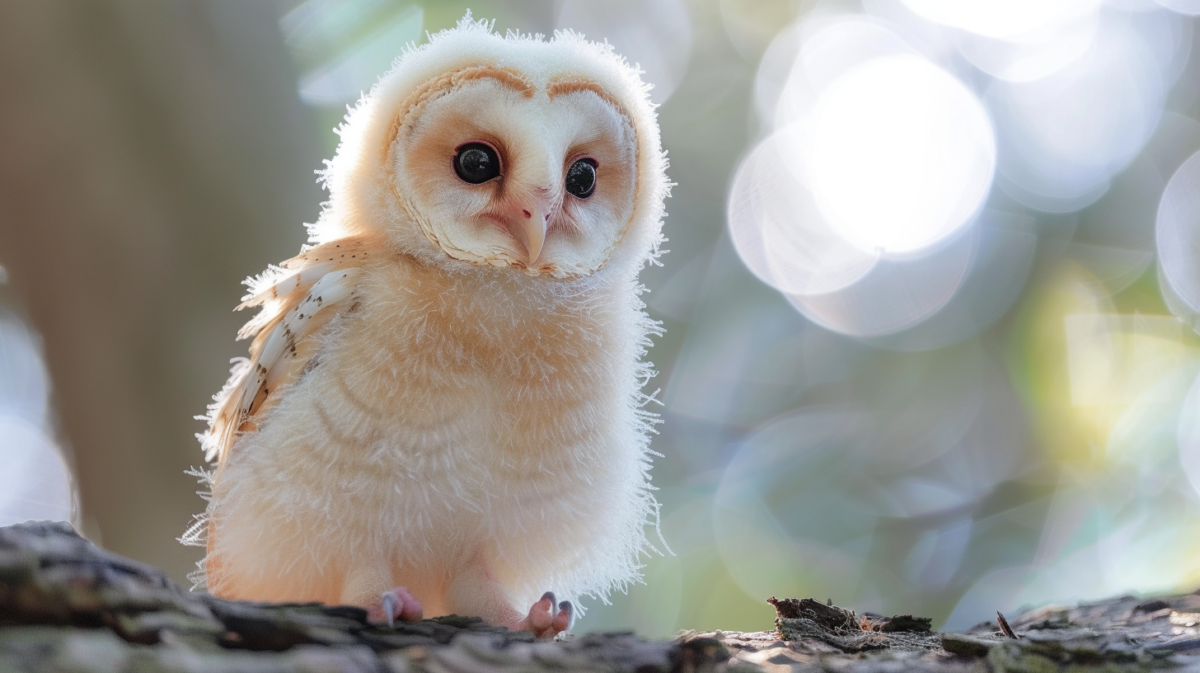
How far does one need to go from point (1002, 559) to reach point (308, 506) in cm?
183

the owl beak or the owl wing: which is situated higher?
the owl beak

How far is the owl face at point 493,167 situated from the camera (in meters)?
0.91

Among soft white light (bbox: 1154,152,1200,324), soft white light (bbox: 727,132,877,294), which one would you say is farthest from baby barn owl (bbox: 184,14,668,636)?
soft white light (bbox: 1154,152,1200,324)

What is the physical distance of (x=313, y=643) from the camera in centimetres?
62

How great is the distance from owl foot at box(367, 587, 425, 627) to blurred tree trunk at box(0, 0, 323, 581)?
1.10m

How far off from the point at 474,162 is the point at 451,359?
223 millimetres

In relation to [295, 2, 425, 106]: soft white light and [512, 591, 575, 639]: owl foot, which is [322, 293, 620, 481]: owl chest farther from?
[295, 2, 425, 106]: soft white light

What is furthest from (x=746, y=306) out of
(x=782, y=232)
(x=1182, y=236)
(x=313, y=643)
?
(x=313, y=643)

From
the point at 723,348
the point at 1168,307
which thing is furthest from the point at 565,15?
the point at 1168,307

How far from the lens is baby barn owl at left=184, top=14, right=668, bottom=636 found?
2.85 ft

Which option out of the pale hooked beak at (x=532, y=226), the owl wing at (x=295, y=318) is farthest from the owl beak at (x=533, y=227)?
the owl wing at (x=295, y=318)

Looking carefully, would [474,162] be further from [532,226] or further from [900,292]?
[900,292]

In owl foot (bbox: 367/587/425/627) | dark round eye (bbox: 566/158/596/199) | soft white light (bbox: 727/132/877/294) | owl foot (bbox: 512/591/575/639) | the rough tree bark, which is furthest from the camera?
soft white light (bbox: 727/132/877/294)

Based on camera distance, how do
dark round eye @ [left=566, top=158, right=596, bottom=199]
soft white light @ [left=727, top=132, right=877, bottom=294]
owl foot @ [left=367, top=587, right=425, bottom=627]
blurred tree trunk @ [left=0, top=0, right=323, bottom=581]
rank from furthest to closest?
1. soft white light @ [left=727, top=132, right=877, bottom=294]
2. blurred tree trunk @ [left=0, top=0, right=323, bottom=581]
3. dark round eye @ [left=566, top=158, right=596, bottom=199]
4. owl foot @ [left=367, top=587, right=425, bottom=627]
